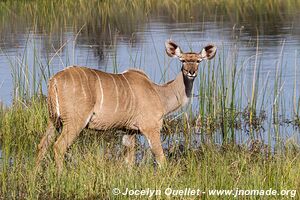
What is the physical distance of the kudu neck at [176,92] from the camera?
884 cm

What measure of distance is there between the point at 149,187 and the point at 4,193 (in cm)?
117

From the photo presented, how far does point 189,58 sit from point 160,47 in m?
7.29

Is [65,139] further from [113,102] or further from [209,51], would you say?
[209,51]

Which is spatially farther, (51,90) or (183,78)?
(183,78)

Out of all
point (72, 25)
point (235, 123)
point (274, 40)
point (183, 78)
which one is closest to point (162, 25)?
point (72, 25)

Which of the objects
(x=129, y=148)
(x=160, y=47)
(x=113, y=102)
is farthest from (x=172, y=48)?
(x=160, y=47)

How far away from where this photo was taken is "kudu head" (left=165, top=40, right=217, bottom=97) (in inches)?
337

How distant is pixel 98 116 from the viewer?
26.6ft

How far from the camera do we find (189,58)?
8578mm

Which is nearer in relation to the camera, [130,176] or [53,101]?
[130,176]

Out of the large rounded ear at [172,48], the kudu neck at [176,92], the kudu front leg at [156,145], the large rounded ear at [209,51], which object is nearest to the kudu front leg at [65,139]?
the kudu front leg at [156,145]

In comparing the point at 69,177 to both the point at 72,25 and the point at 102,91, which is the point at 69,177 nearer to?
the point at 102,91
